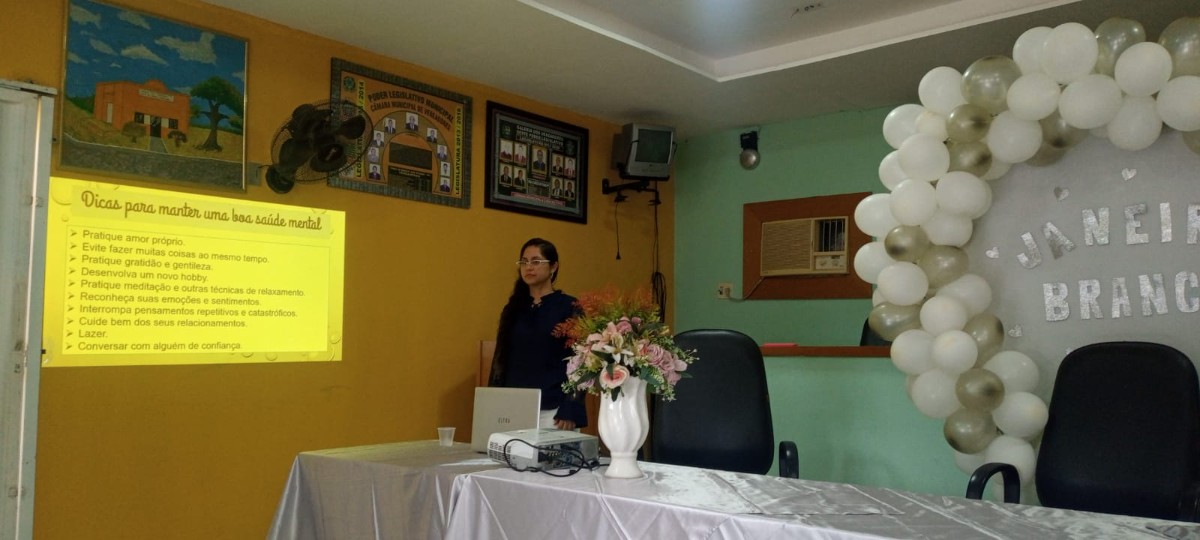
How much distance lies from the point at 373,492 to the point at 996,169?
7.66 feet

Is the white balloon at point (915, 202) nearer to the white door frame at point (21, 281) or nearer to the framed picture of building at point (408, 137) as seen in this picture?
the framed picture of building at point (408, 137)

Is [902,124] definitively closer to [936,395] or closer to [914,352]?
[914,352]

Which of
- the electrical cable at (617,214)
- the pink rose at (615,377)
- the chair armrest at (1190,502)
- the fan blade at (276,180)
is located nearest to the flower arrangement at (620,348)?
the pink rose at (615,377)

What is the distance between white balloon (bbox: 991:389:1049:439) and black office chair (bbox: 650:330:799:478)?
0.70 metres

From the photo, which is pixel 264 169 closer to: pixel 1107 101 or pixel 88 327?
pixel 88 327

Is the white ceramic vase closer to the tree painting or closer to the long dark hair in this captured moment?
the long dark hair

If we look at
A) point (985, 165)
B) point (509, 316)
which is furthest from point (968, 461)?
point (509, 316)

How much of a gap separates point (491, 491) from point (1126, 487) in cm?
174

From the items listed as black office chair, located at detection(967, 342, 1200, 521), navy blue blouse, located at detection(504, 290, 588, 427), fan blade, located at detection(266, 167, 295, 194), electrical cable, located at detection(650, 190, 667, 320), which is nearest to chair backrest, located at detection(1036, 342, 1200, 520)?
black office chair, located at detection(967, 342, 1200, 521)

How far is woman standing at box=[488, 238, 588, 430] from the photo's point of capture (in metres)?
3.44

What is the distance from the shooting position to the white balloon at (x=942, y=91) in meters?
3.11

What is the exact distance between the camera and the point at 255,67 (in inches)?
151

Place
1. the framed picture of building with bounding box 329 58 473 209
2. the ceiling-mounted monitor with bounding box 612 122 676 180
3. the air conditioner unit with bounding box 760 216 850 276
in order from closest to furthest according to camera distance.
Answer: the framed picture of building with bounding box 329 58 473 209 → the air conditioner unit with bounding box 760 216 850 276 → the ceiling-mounted monitor with bounding box 612 122 676 180

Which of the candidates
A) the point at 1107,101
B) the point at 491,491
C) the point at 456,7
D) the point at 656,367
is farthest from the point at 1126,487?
the point at 456,7
